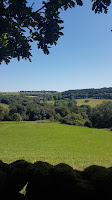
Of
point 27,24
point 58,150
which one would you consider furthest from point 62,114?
point 27,24

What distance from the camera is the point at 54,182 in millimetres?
3420

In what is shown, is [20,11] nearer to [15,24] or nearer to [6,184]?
[15,24]

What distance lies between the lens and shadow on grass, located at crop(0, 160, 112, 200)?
10.1ft

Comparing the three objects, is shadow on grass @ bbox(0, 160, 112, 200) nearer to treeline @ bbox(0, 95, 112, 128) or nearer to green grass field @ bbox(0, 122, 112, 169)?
green grass field @ bbox(0, 122, 112, 169)

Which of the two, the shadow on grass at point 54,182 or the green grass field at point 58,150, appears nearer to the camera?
the shadow on grass at point 54,182

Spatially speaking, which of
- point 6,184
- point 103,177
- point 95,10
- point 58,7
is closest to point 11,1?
point 58,7

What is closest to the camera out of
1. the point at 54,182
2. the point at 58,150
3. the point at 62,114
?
the point at 54,182

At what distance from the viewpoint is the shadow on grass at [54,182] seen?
3070 mm

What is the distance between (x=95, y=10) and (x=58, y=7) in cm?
134

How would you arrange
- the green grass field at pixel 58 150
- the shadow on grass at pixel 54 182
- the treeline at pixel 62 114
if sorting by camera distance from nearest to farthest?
1. the shadow on grass at pixel 54 182
2. the green grass field at pixel 58 150
3. the treeline at pixel 62 114

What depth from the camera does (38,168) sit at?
3.68 m

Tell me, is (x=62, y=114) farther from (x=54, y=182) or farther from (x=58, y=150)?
(x=54, y=182)

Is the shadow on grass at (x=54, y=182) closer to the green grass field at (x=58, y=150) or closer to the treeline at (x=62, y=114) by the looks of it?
the green grass field at (x=58, y=150)

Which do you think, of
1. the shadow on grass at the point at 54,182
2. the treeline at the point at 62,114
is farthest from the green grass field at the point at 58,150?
the treeline at the point at 62,114
